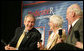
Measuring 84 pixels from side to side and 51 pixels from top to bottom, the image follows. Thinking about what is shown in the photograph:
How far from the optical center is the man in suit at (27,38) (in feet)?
9.20

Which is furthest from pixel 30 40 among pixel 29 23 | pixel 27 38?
pixel 29 23

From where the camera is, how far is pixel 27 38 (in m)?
2.91

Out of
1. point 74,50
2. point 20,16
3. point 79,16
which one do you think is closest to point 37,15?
point 20,16

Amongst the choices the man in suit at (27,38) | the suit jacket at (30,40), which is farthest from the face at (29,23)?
the suit jacket at (30,40)

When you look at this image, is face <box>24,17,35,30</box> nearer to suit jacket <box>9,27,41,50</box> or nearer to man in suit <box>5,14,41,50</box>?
man in suit <box>5,14,41,50</box>

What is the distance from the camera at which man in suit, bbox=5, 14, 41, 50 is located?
280 cm

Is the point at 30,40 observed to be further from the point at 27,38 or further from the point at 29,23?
the point at 29,23

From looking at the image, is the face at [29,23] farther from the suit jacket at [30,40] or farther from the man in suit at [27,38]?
the suit jacket at [30,40]

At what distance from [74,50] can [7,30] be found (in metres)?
3.61

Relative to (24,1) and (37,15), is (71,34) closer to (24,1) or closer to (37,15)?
(37,15)

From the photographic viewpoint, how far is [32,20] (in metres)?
3.11

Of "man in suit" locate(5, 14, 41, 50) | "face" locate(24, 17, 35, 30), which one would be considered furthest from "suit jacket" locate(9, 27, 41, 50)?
"face" locate(24, 17, 35, 30)

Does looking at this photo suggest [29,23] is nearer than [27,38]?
No

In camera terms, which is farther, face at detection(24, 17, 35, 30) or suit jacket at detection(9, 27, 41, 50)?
face at detection(24, 17, 35, 30)
